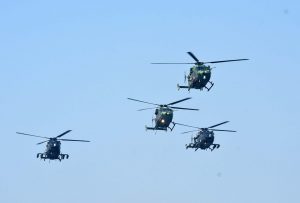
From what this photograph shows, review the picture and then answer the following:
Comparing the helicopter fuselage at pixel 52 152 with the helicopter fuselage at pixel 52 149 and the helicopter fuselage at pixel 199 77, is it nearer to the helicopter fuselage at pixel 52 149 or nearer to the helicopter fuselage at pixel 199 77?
the helicopter fuselage at pixel 52 149

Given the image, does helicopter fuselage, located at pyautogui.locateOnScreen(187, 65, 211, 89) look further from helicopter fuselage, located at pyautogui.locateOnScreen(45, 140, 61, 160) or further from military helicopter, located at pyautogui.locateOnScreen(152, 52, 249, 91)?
helicopter fuselage, located at pyautogui.locateOnScreen(45, 140, 61, 160)

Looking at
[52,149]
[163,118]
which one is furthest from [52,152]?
[163,118]

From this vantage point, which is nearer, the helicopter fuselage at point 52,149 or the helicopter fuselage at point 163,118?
the helicopter fuselage at point 163,118

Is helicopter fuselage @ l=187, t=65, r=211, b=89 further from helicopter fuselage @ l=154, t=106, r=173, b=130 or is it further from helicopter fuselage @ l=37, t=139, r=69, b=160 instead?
helicopter fuselage @ l=37, t=139, r=69, b=160

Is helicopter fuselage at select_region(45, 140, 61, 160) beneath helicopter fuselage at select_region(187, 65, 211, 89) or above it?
beneath

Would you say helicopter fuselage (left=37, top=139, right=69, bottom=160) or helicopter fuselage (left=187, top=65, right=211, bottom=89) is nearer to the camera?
helicopter fuselage (left=187, top=65, right=211, bottom=89)

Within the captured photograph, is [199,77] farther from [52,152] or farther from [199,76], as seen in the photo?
[52,152]

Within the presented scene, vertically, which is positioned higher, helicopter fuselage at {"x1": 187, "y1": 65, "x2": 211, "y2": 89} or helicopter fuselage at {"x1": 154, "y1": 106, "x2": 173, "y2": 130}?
helicopter fuselage at {"x1": 187, "y1": 65, "x2": 211, "y2": 89}

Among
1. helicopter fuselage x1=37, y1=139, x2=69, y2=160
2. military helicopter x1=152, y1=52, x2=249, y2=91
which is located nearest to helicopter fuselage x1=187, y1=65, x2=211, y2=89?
military helicopter x1=152, y1=52, x2=249, y2=91

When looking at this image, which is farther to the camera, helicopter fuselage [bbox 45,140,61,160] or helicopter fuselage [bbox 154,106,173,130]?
helicopter fuselage [bbox 45,140,61,160]

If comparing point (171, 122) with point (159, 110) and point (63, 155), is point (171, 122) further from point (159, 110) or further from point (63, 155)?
point (63, 155)

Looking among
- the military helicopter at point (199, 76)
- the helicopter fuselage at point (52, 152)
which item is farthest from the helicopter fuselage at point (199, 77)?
the helicopter fuselage at point (52, 152)

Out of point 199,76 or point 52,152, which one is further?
point 52,152

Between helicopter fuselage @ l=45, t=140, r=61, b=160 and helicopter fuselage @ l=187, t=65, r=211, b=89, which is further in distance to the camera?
helicopter fuselage @ l=45, t=140, r=61, b=160
